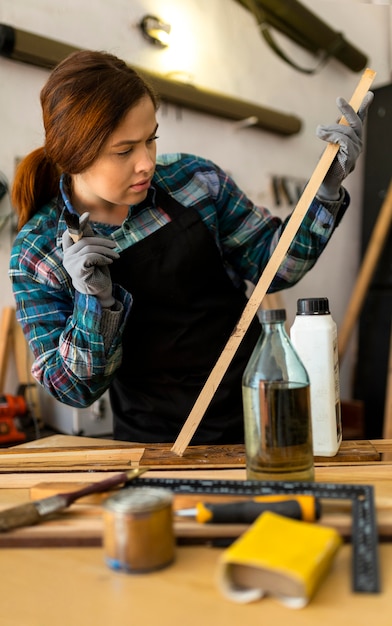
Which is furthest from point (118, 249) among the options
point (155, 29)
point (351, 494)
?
point (155, 29)

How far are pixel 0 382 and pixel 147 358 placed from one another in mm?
1092

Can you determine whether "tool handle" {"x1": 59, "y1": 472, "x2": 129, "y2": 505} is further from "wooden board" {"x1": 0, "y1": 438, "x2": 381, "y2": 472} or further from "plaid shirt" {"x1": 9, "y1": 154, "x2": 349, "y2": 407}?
"plaid shirt" {"x1": 9, "y1": 154, "x2": 349, "y2": 407}

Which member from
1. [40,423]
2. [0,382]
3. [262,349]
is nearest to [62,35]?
[0,382]

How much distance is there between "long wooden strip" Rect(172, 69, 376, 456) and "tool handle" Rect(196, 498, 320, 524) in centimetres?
36

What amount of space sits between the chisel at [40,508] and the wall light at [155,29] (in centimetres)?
245

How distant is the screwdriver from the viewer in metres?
0.65

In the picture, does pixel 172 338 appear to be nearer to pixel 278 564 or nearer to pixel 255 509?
pixel 255 509

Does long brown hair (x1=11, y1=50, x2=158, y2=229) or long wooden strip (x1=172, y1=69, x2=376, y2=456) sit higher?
long brown hair (x1=11, y1=50, x2=158, y2=229)

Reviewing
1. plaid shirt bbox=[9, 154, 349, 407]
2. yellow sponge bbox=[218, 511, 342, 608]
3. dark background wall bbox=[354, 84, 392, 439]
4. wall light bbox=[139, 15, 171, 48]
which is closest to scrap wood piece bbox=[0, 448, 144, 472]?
plaid shirt bbox=[9, 154, 349, 407]

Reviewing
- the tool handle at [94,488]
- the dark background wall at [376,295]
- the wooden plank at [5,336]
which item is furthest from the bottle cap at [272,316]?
Answer: the dark background wall at [376,295]

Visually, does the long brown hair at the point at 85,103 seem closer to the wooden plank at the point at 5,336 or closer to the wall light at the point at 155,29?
the wooden plank at the point at 5,336

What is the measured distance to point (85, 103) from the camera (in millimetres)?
1214

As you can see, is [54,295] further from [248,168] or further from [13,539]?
[248,168]

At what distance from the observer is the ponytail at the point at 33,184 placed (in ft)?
4.67
